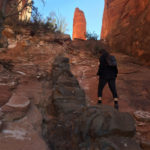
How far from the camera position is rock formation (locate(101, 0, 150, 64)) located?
269 inches

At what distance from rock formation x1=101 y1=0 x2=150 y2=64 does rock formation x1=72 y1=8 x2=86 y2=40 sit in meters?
24.1

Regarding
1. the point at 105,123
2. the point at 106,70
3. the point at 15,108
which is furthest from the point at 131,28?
the point at 15,108

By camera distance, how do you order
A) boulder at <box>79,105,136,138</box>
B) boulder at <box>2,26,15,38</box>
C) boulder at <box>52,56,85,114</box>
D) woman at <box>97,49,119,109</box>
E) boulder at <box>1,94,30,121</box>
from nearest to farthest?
boulder at <box>79,105,136,138</box>
boulder at <box>1,94,30,121</box>
boulder at <box>52,56,85,114</box>
woman at <box>97,49,119,109</box>
boulder at <box>2,26,15,38</box>

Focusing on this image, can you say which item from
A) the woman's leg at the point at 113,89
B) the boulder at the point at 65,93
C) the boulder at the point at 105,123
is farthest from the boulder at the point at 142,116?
the boulder at the point at 65,93

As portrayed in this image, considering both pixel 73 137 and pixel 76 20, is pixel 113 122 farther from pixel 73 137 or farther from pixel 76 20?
pixel 76 20

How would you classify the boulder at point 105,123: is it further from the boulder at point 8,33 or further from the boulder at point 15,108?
the boulder at point 8,33

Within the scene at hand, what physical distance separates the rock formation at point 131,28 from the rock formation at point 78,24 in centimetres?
2407

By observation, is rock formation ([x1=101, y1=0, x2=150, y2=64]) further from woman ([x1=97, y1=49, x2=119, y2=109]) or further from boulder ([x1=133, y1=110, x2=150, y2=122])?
boulder ([x1=133, y1=110, x2=150, y2=122])

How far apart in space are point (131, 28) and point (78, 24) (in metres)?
28.6

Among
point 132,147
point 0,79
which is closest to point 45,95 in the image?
point 0,79

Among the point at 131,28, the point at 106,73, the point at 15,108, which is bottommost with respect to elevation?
the point at 15,108

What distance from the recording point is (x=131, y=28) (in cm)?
783

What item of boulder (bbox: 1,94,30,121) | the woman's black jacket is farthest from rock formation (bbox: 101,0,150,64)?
boulder (bbox: 1,94,30,121)

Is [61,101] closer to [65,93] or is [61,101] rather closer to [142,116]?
[65,93]
